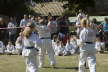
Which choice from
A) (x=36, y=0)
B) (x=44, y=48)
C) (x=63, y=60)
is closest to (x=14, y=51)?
(x=63, y=60)

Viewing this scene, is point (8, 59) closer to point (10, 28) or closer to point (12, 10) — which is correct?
point (10, 28)

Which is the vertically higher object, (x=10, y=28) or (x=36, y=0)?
(x=36, y=0)

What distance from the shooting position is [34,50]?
44.7 feet

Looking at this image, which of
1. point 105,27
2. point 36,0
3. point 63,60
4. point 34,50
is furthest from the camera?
point 36,0

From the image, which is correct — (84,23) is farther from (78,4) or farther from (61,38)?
(78,4)

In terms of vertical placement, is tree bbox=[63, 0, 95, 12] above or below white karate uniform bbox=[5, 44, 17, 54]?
above

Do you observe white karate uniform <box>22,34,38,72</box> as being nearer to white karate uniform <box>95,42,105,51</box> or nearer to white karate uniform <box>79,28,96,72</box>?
white karate uniform <box>79,28,96,72</box>

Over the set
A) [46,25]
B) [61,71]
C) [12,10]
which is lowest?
[61,71]

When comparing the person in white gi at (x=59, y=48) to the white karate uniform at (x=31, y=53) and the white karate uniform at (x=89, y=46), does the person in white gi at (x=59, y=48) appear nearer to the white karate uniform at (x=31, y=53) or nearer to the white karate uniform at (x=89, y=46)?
the white karate uniform at (x=89, y=46)

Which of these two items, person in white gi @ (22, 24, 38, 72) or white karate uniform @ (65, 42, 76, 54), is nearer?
person in white gi @ (22, 24, 38, 72)

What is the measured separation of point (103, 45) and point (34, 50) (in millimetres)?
9547

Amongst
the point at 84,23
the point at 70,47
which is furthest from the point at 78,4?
the point at 84,23

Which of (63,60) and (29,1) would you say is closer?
(63,60)

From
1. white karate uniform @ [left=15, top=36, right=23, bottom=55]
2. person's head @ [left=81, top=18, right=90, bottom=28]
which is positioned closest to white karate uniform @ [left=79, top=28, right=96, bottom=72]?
person's head @ [left=81, top=18, right=90, bottom=28]
